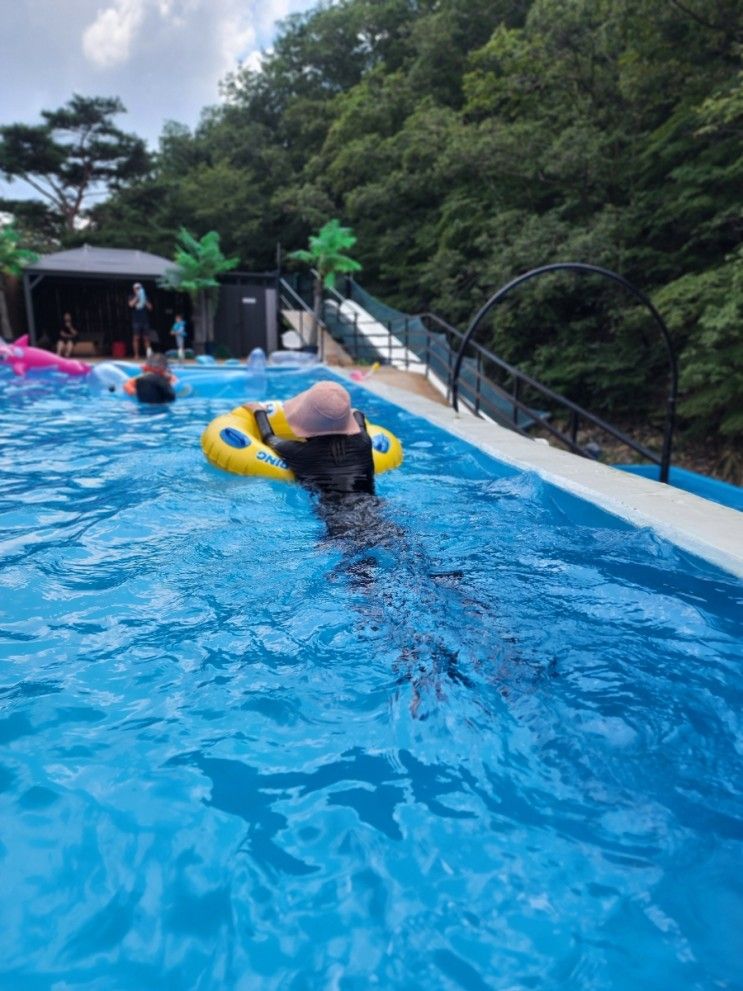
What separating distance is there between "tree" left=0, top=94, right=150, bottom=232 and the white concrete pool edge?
89.5 feet

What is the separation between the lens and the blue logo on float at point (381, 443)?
5.26m

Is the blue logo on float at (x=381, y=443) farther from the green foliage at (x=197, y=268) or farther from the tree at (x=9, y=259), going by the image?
the tree at (x=9, y=259)

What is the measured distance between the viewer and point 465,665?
2393 millimetres

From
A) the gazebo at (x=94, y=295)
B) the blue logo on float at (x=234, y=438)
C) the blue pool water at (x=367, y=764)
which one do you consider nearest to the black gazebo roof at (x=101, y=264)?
the gazebo at (x=94, y=295)

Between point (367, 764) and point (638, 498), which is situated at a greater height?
point (638, 498)

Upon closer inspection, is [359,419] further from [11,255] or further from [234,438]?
[11,255]

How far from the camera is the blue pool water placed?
1.36 meters

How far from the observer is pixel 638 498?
4.08 meters

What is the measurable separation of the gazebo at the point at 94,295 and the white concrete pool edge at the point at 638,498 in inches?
537

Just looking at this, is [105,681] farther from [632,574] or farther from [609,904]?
[632,574]

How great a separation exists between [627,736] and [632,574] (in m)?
1.39

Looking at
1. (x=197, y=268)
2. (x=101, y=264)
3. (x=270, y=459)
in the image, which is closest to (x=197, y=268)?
(x=197, y=268)

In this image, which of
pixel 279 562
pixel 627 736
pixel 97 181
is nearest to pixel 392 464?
pixel 279 562

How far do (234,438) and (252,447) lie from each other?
20 centimetres
